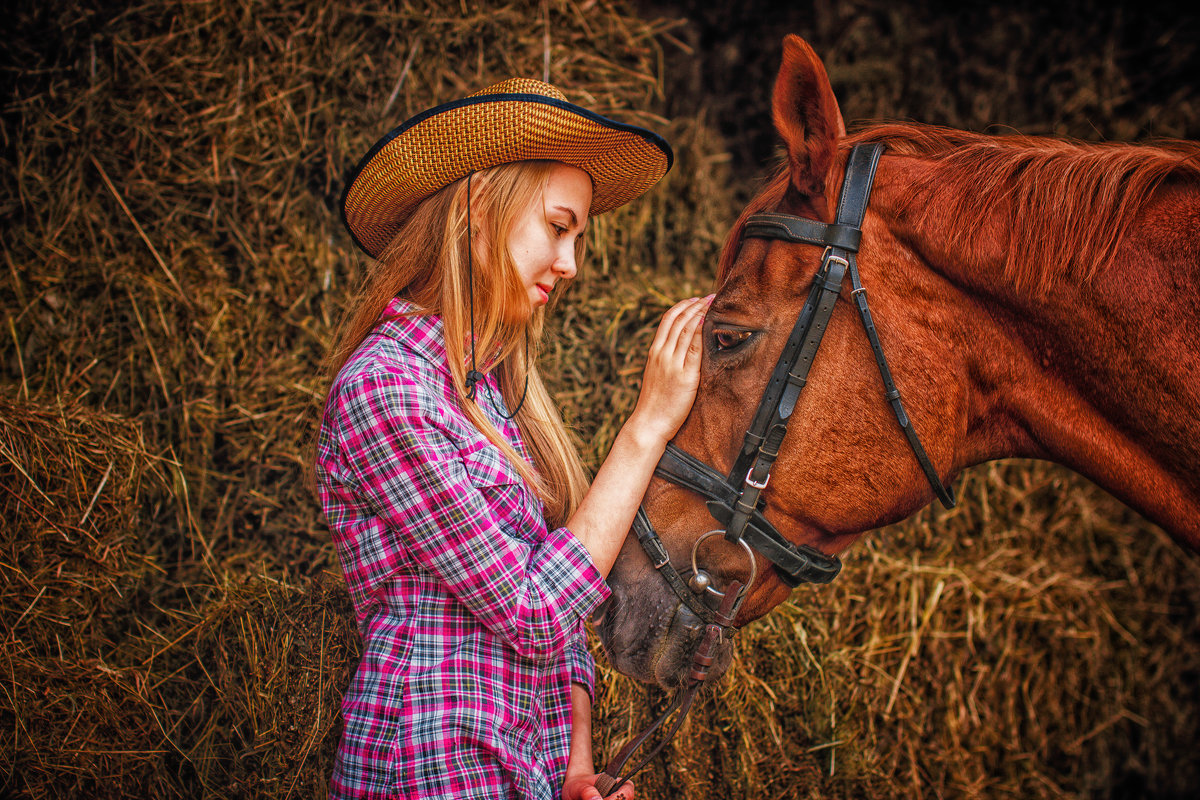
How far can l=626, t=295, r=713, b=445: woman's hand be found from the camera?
4.47 ft

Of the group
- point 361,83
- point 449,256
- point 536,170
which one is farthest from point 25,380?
point 536,170

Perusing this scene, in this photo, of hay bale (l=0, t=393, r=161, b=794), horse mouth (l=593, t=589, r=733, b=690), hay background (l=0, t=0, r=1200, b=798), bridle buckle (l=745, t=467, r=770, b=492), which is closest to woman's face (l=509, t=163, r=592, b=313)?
bridle buckle (l=745, t=467, r=770, b=492)

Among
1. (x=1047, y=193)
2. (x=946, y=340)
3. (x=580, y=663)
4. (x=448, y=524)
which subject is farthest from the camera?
(x=580, y=663)

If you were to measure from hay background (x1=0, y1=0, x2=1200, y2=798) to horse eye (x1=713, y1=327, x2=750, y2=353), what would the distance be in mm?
1171

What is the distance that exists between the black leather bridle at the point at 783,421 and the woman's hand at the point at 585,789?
403 millimetres

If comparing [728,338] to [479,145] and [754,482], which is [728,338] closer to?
[754,482]

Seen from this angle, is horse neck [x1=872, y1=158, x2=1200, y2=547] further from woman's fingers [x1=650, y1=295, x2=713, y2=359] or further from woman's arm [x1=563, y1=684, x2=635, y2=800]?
woman's arm [x1=563, y1=684, x2=635, y2=800]

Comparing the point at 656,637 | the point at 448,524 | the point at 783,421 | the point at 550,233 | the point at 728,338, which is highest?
the point at 550,233

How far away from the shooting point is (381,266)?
58.9 inches

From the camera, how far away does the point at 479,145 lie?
1.33 meters

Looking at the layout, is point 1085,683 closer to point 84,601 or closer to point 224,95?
point 84,601

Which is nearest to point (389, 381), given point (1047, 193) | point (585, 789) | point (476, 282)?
point (476, 282)

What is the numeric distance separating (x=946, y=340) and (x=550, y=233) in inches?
33.3

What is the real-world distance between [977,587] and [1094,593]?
65 centimetres
